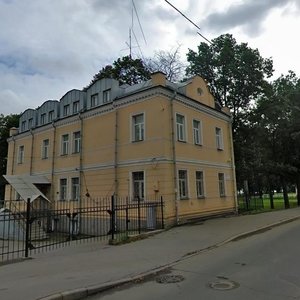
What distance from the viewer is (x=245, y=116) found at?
3156 centimetres

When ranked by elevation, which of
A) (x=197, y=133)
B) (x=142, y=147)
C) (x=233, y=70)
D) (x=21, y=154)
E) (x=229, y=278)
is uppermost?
(x=233, y=70)

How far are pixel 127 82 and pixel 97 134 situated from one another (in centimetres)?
1280

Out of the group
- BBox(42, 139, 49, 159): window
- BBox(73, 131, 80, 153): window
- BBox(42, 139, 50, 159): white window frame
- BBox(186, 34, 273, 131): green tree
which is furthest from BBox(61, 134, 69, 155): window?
BBox(186, 34, 273, 131): green tree

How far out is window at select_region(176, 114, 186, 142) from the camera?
2125cm

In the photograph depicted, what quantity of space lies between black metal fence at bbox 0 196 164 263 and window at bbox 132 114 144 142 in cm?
383

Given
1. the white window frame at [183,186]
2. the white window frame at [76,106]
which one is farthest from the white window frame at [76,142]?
the white window frame at [183,186]

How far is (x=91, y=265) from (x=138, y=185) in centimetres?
1160

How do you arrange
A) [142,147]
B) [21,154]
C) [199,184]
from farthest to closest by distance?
[21,154], [199,184], [142,147]

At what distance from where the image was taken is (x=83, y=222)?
2416 cm

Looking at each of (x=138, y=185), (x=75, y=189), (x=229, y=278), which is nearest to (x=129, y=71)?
(x=75, y=189)

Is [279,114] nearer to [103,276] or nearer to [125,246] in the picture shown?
[125,246]

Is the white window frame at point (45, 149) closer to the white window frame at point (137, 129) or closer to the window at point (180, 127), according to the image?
the white window frame at point (137, 129)

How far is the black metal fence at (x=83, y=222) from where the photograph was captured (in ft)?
49.7

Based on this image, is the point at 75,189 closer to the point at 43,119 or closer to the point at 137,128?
the point at 137,128
